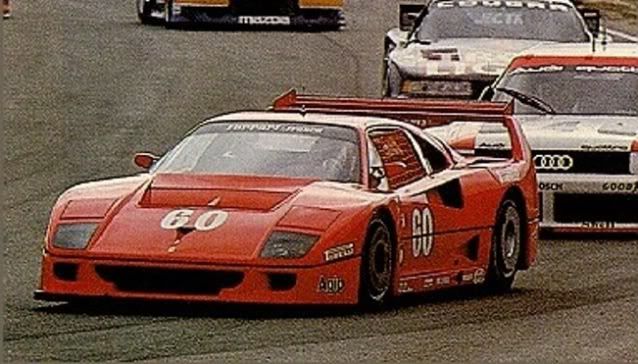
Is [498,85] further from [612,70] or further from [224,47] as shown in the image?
[224,47]

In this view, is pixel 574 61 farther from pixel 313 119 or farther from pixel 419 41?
pixel 313 119

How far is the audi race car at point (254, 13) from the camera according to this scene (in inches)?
1243

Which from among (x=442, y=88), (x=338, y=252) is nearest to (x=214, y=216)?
(x=338, y=252)

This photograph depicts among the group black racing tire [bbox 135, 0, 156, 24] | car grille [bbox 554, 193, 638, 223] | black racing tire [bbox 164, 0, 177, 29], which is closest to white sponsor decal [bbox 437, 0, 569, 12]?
car grille [bbox 554, 193, 638, 223]

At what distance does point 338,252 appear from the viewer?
35.2 ft

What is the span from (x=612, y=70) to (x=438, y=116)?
4.01 metres

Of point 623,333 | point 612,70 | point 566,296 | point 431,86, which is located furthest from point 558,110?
point 623,333

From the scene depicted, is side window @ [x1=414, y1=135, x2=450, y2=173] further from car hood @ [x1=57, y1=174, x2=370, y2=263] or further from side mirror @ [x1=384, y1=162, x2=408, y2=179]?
car hood @ [x1=57, y1=174, x2=370, y2=263]

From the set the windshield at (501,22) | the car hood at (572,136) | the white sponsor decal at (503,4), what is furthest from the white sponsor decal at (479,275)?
the white sponsor decal at (503,4)

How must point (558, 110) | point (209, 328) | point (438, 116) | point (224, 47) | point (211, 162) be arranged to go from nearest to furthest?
point (209, 328) < point (211, 162) < point (438, 116) < point (558, 110) < point (224, 47)

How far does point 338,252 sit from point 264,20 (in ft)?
71.1

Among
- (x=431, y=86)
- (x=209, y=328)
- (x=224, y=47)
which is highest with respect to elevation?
(x=209, y=328)

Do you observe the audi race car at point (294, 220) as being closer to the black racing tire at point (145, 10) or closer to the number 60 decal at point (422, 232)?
the number 60 decal at point (422, 232)

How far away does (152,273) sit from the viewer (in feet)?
35.2
